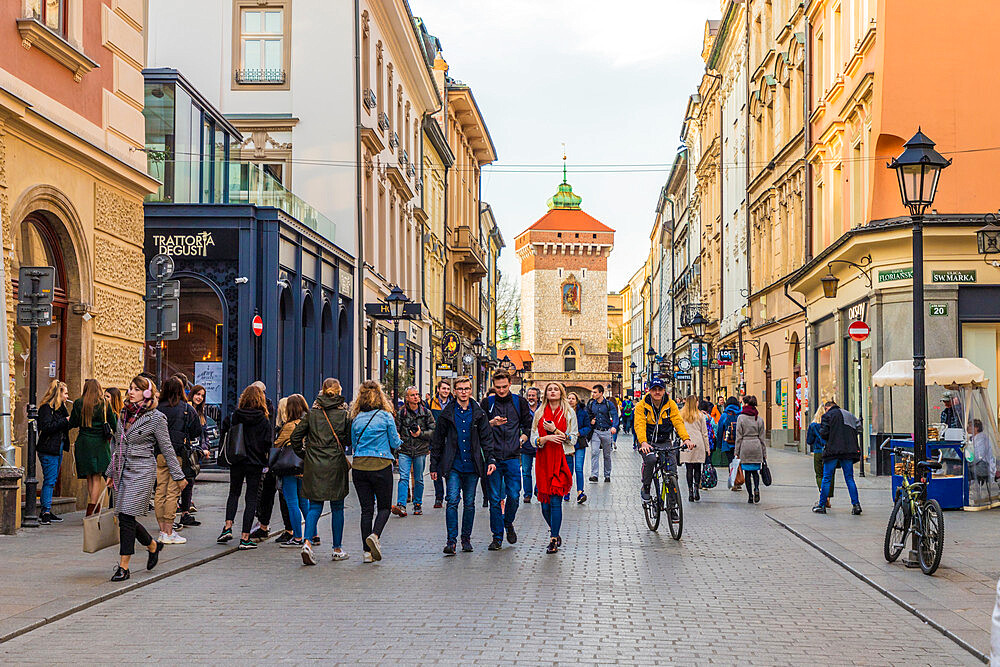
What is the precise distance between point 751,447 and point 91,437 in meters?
9.52

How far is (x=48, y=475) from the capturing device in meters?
14.0

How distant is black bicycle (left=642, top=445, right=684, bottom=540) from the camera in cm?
1319

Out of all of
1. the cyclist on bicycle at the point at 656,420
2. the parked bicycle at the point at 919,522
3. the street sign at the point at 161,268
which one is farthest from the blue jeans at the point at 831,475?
the street sign at the point at 161,268

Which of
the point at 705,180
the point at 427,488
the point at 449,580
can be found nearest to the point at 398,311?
the point at 427,488

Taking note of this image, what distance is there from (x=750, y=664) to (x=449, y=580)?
3602 mm

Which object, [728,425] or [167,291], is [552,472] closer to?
[167,291]

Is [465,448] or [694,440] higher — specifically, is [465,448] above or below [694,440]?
above

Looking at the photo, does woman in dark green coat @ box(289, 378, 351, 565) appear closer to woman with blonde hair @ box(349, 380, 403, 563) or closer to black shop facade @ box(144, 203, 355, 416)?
woman with blonde hair @ box(349, 380, 403, 563)

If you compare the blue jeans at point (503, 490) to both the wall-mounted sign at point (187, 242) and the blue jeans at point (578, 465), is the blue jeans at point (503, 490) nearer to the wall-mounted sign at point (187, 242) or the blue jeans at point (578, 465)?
the blue jeans at point (578, 465)

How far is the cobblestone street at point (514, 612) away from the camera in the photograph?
282 inches

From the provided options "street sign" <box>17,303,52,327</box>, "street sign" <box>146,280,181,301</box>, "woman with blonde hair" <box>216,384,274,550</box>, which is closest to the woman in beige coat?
"woman with blonde hair" <box>216,384,274,550</box>

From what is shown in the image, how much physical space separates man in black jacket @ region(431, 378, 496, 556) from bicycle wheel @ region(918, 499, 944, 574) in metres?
4.02

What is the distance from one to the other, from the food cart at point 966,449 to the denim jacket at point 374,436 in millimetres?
7977

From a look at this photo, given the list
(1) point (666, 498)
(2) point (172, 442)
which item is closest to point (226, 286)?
(2) point (172, 442)
